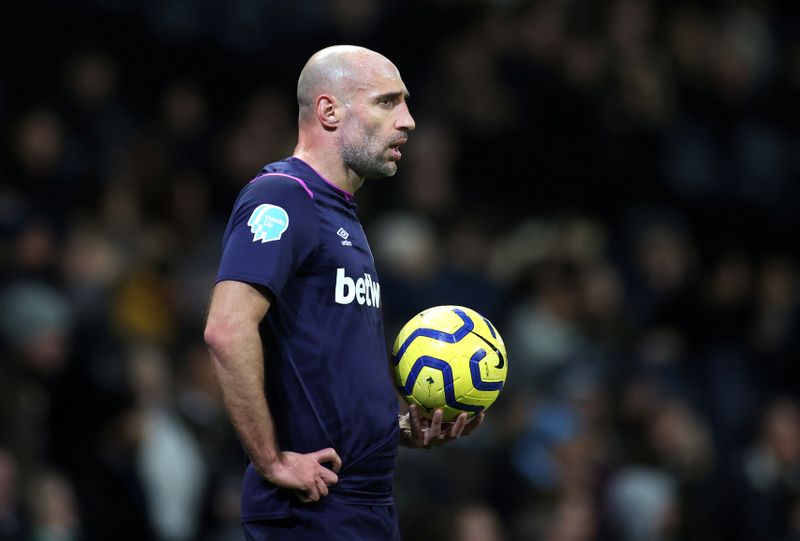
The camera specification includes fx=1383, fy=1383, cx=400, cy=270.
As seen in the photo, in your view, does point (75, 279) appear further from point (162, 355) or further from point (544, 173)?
point (544, 173)

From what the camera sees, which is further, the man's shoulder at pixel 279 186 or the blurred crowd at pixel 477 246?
the blurred crowd at pixel 477 246

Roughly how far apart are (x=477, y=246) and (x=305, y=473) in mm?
6949

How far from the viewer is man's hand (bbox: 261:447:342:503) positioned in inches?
167

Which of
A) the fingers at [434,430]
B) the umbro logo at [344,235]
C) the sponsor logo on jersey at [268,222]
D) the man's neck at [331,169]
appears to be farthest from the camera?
the fingers at [434,430]

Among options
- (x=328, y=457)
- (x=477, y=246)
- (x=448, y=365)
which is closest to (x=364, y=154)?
(x=448, y=365)

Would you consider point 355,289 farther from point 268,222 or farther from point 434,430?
point 434,430

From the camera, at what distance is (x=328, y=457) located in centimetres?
430

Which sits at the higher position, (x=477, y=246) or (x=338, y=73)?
(x=338, y=73)

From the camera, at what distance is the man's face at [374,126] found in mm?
4562

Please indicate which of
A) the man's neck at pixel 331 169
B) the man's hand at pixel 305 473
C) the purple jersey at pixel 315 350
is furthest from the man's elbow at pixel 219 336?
the man's neck at pixel 331 169

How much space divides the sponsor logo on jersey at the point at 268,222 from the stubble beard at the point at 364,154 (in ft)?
1.33

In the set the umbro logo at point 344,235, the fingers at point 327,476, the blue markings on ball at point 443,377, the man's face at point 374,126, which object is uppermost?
the man's face at point 374,126

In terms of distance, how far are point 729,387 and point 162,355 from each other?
17.2ft

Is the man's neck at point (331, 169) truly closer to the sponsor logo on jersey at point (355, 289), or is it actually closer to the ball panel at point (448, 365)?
the sponsor logo on jersey at point (355, 289)
